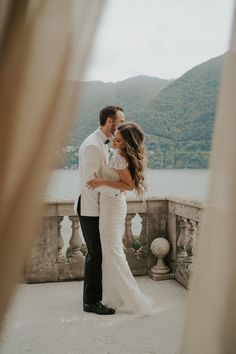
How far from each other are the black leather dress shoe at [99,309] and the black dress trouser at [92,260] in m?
0.04

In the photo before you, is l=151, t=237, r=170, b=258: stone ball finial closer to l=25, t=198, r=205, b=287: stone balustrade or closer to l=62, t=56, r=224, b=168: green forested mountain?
l=25, t=198, r=205, b=287: stone balustrade

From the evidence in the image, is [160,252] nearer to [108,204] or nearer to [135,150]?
[108,204]

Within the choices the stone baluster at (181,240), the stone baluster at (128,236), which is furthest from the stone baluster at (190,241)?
the stone baluster at (128,236)

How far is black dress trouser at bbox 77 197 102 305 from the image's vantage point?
3.93 meters

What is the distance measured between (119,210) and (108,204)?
135 millimetres

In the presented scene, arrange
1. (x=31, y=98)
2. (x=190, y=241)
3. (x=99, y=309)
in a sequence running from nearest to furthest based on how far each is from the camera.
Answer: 1. (x=31, y=98)
2. (x=99, y=309)
3. (x=190, y=241)

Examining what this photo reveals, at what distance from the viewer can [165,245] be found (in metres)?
5.10

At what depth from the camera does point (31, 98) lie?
1107mm

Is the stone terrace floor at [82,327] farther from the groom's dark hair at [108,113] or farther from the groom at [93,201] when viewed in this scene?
the groom's dark hair at [108,113]

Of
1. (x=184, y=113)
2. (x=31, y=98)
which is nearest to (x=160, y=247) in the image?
(x=31, y=98)

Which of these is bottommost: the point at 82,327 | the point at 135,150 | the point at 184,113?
the point at 82,327

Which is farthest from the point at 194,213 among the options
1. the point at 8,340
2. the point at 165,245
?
the point at 8,340

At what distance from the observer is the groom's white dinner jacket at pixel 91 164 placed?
372 centimetres

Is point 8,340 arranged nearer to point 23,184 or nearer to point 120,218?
point 120,218
